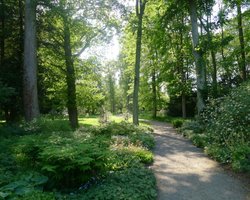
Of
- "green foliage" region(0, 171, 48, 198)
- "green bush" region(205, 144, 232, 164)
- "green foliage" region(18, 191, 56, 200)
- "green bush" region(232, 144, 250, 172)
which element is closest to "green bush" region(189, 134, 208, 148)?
"green bush" region(205, 144, 232, 164)

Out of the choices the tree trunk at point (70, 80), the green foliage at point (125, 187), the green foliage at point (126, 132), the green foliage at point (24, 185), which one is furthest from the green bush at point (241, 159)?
the tree trunk at point (70, 80)

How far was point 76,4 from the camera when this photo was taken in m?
17.0

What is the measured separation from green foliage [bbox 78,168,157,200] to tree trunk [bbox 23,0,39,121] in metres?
8.33

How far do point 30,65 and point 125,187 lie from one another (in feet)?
31.8

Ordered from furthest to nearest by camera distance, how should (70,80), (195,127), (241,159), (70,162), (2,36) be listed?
1. (70,80)
2. (2,36)
3. (195,127)
4. (241,159)
5. (70,162)

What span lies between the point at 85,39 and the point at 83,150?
Result: 617 inches

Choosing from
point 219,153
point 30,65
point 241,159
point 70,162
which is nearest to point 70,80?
point 30,65

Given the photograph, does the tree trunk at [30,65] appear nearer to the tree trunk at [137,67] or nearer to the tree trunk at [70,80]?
the tree trunk at [70,80]

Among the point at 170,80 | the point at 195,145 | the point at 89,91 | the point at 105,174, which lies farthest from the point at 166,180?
the point at 170,80

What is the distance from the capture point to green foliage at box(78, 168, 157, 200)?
5.56 metres

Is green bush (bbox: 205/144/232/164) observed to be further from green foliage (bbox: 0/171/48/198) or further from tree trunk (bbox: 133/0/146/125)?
tree trunk (bbox: 133/0/146/125)

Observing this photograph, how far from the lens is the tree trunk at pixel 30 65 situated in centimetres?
1385

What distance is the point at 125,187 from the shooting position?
6.02 m

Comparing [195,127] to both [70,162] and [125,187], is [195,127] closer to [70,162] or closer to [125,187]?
[125,187]
